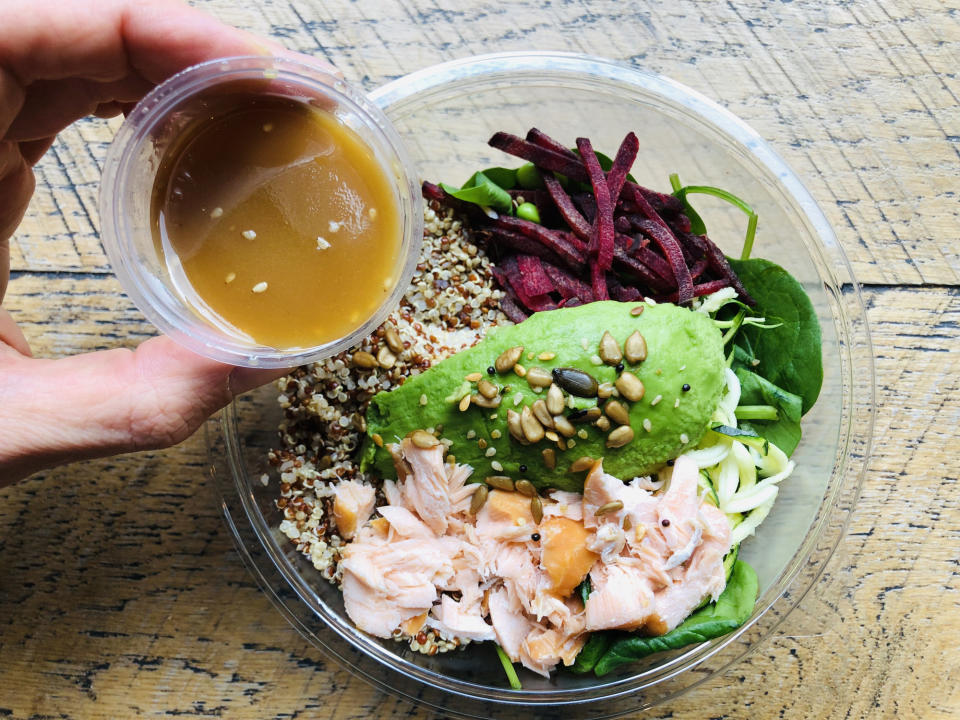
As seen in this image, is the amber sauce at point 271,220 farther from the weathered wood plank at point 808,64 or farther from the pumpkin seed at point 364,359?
the weathered wood plank at point 808,64

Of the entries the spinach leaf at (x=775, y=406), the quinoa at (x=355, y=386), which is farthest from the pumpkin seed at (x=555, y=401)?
the spinach leaf at (x=775, y=406)

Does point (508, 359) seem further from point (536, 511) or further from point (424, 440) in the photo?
point (536, 511)

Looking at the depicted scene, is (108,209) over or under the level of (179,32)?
under

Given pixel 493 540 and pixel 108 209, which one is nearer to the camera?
pixel 108 209

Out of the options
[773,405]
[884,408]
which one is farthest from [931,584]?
[773,405]

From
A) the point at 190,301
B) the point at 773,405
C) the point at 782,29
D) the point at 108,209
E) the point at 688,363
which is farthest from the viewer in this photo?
the point at 782,29

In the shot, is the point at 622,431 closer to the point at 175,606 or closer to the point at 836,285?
the point at 836,285

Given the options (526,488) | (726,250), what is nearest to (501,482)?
(526,488)
